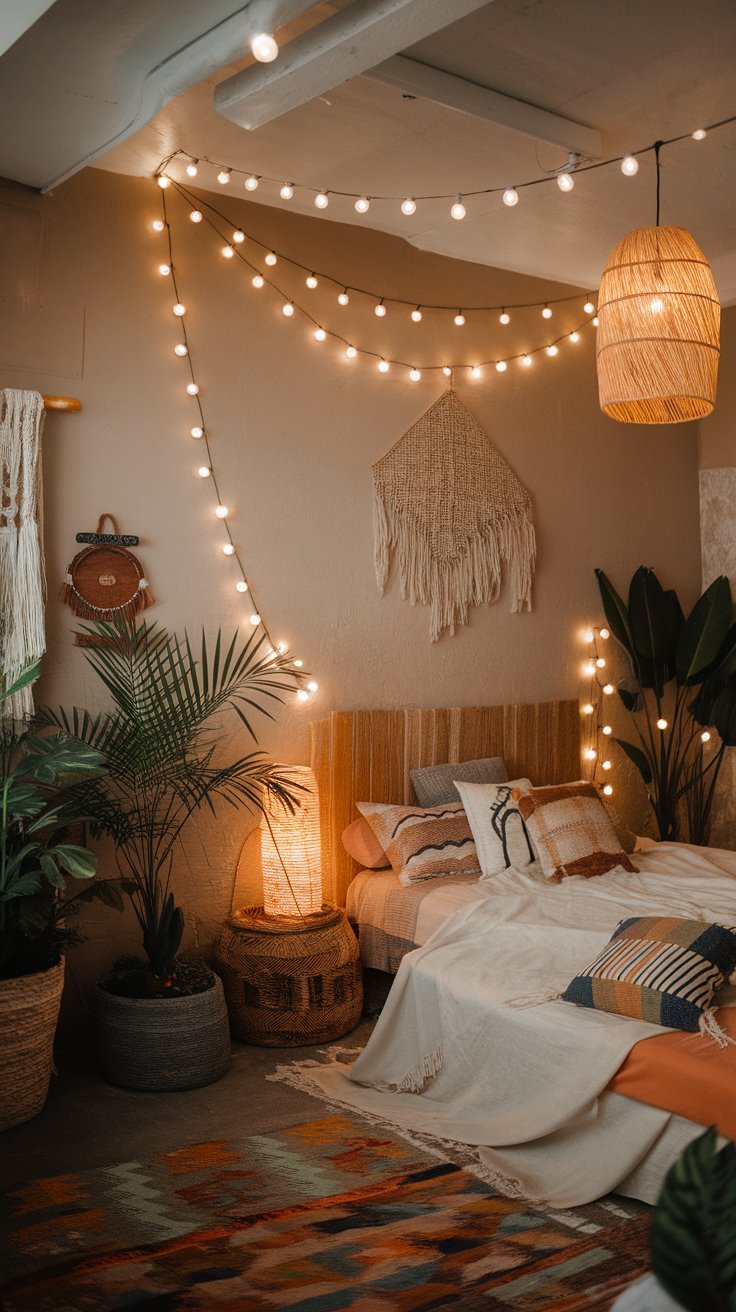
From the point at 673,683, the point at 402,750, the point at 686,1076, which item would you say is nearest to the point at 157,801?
the point at 402,750

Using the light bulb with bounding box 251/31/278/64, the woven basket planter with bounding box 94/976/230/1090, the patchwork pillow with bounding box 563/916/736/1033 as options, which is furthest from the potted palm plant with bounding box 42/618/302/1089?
the light bulb with bounding box 251/31/278/64

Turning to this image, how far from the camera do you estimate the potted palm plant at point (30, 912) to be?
2.76 m

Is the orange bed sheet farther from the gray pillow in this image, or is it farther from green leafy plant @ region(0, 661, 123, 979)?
the gray pillow

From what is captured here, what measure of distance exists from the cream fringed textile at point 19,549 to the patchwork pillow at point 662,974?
6.07 feet

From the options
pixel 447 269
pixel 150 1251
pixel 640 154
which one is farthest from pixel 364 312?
pixel 150 1251

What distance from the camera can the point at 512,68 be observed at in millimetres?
2932

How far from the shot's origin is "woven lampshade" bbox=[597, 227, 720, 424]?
2.56 metres

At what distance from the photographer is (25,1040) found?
2.82m

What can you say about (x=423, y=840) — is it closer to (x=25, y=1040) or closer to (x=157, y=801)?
(x=157, y=801)

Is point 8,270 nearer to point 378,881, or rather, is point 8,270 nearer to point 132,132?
point 132,132

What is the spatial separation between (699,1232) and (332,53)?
2.58 metres

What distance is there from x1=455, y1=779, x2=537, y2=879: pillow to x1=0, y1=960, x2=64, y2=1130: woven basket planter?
159 centimetres

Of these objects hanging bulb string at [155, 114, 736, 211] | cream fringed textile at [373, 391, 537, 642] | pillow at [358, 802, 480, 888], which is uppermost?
hanging bulb string at [155, 114, 736, 211]

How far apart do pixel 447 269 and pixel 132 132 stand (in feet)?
5.93
